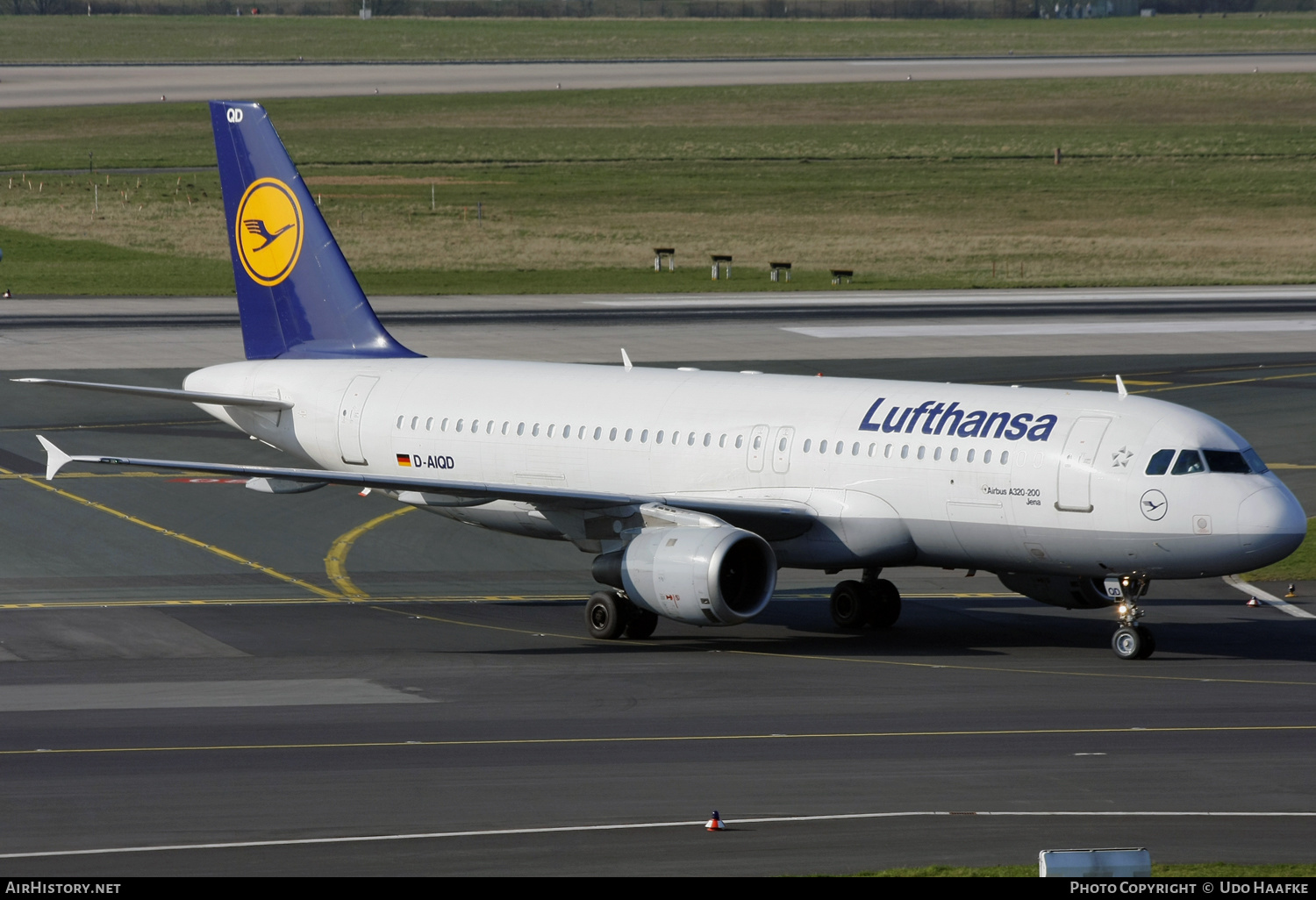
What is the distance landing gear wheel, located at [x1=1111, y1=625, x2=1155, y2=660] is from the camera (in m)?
31.5

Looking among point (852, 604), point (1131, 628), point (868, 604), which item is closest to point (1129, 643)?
point (1131, 628)

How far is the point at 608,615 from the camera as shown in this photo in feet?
111

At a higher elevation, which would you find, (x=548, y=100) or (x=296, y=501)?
(x=548, y=100)

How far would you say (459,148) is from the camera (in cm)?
16438

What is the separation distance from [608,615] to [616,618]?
170 millimetres

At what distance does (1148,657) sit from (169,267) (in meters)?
79.8

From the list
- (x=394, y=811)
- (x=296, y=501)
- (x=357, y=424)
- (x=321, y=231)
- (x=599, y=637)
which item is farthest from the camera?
(x=296, y=501)

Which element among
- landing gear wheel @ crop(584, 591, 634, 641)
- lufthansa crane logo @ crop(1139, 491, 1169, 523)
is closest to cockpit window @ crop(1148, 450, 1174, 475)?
lufthansa crane logo @ crop(1139, 491, 1169, 523)

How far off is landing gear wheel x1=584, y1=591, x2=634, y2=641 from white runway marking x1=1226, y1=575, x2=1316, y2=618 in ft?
38.0

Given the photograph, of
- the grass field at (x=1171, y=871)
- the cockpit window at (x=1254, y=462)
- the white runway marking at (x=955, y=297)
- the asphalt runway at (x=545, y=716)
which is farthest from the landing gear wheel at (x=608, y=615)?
the white runway marking at (x=955, y=297)

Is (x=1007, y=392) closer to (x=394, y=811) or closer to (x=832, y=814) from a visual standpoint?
(x=832, y=814)

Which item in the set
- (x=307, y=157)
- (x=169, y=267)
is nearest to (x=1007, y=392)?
(x=169, y=267)

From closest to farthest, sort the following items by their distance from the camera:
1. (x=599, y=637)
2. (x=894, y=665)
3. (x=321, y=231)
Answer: (x=894, y=665) < (x=599, y=637) < (x=321, y=231)

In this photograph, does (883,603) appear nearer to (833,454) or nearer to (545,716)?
(833,454)
